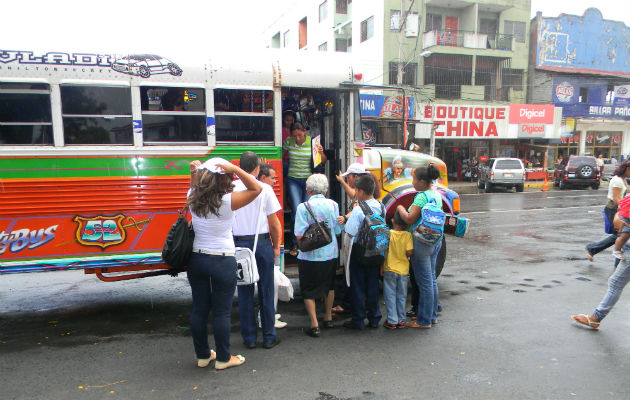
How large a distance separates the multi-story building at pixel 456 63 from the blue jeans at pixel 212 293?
2416 centimetres

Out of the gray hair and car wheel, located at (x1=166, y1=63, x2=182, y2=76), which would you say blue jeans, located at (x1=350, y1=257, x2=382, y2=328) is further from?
car wheel, located at (x1=166, y1=63, x2=182, y2=76)

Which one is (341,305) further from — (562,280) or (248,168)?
(562,280)

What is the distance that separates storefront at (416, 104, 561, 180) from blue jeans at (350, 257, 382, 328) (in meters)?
22.7

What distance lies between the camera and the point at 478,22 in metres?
30.3

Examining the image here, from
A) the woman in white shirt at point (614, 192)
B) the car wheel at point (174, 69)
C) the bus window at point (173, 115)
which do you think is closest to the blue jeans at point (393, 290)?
the bus window at point (173, 115)

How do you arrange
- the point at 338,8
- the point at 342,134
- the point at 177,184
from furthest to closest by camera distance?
the point at 338,8 < the point at 342,134 < the point at 177,184

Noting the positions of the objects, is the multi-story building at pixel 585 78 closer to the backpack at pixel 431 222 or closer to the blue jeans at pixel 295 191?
the blue jeans at pixel 295 191

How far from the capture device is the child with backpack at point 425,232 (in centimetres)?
458

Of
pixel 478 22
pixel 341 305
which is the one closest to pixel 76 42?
pixel 341 305

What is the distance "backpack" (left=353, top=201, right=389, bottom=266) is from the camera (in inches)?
179

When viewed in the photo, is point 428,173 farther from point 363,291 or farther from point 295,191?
point 295,191

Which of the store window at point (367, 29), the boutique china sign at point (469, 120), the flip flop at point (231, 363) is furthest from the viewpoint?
the store window at point (367, 29)

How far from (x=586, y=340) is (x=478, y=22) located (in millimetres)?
30257

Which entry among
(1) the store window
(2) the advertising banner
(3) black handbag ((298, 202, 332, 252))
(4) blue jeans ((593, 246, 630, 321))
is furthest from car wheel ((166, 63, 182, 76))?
(1) the store window
